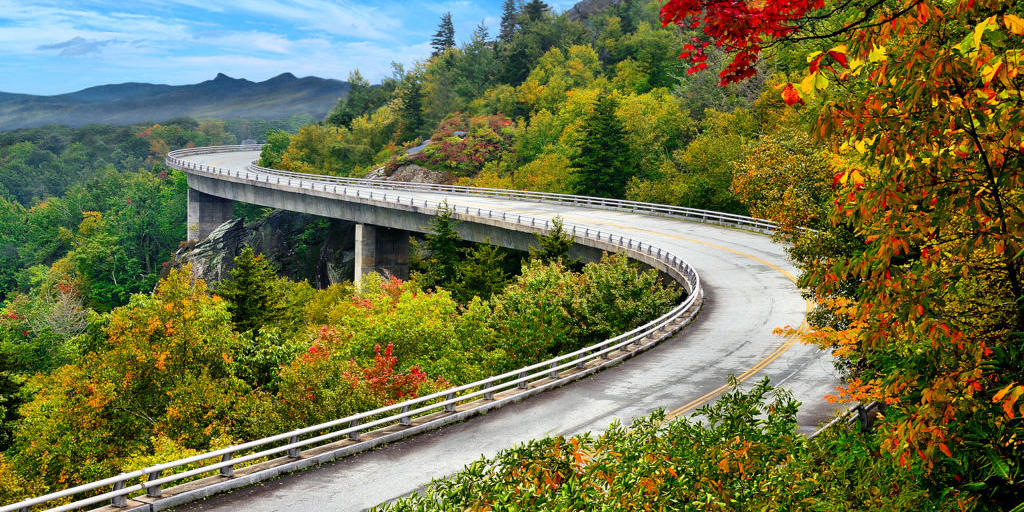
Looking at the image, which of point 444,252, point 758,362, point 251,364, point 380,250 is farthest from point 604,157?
point 758,362

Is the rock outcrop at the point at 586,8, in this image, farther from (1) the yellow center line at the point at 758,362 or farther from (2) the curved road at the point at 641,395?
(2) the curved road at the point at 641,395

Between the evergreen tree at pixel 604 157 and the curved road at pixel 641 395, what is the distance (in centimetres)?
3118

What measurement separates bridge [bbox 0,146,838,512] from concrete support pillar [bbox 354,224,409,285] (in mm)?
13506

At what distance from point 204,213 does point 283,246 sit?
560 inches

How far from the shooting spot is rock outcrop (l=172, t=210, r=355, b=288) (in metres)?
88.6

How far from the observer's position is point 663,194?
228ft

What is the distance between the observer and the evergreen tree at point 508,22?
15438cm

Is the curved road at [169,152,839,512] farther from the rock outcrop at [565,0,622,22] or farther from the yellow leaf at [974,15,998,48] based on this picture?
the rock outcrop at [565,0,622,22]

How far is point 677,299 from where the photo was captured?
128 ft

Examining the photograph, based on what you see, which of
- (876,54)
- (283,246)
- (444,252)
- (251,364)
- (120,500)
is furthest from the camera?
(283,246)

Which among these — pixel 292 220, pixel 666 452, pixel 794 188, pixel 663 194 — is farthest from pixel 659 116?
pixel 666 452

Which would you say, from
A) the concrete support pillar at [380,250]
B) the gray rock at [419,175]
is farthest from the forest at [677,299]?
the concrete support pillar at [380,250]

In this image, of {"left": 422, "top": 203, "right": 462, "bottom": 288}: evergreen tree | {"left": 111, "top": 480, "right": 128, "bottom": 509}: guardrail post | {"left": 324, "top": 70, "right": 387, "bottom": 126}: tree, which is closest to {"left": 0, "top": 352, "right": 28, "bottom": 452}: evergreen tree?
{"left": 422, "top": 203, "right": 462, "bottom": 288}: evergreen tree

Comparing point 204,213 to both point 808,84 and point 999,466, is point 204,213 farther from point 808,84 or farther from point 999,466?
point 999,466
